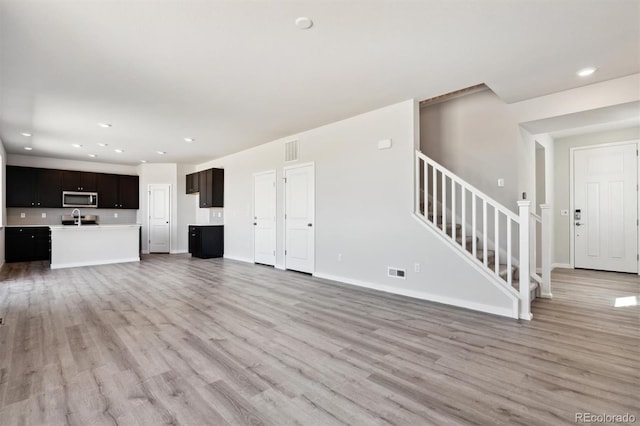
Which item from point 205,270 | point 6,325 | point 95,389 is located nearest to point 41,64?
point 6,325

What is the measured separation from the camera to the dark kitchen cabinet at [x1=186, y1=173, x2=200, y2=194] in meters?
8.88

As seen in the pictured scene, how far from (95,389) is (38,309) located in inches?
99.5

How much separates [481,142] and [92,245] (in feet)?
26.3

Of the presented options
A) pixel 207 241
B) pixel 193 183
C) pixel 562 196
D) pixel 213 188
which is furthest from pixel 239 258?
pixel 562 196

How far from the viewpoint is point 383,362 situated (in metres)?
2.35

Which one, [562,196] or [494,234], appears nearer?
[494,234]

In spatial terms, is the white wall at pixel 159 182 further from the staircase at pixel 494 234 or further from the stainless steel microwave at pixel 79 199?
the staircase at pixel 494 234

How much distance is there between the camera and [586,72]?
3.37m

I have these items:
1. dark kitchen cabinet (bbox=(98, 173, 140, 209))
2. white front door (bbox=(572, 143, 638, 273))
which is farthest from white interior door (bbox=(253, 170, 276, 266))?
white front door (bbox=(572, 143, 638, 273))

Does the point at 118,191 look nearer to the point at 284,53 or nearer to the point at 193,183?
the point at 193,183

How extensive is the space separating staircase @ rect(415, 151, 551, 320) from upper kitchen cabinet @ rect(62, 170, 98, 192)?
877 cm

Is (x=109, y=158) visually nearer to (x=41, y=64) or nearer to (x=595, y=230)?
(x=41, y=64)

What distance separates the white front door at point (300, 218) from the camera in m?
5.71

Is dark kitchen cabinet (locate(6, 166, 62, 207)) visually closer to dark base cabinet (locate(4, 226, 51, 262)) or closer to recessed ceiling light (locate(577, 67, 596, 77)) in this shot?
dark base cabinet (locate(4, 226, 51, 262))
